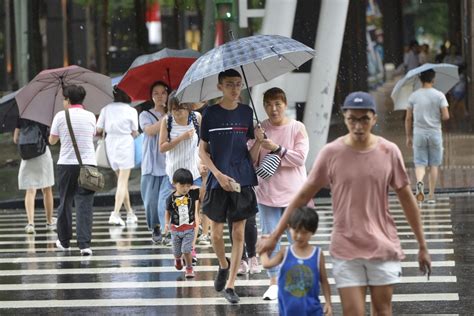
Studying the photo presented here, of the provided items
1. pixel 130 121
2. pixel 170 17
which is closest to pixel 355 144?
pixel 130 121

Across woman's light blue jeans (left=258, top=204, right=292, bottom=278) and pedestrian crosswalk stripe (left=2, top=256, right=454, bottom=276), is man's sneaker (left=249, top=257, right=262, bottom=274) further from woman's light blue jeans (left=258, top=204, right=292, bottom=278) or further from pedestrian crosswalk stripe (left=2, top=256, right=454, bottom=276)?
woman's light blue jeans (left=258, top=204, right=292, bottom=278)

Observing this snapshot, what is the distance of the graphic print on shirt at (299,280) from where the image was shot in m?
7.52

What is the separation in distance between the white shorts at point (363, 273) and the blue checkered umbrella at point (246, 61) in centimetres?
312

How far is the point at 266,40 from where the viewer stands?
10719 millimetres

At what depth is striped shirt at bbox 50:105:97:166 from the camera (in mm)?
13703

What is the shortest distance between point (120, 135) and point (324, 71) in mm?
4758

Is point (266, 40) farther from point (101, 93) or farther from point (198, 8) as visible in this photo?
point (198, 8)

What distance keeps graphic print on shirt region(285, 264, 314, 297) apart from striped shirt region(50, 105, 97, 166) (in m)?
6.49

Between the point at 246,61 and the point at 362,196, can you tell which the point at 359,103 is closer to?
the point at 362,196

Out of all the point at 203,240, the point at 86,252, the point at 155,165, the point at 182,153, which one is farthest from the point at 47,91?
the point at 182,153

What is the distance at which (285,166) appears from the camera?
1063 centimetres

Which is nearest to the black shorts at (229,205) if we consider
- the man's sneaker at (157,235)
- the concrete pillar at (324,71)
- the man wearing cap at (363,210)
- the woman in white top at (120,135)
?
the man wearing cap at (363,210)

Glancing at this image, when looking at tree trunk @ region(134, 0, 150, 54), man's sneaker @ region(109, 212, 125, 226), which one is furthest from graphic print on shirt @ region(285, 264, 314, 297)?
tree trunk @ region(134, 0, 150, 54)

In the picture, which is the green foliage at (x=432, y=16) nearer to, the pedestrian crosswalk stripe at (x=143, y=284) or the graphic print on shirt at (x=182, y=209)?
the pedestrian crosswalk stripe at (x=143, y=284)
